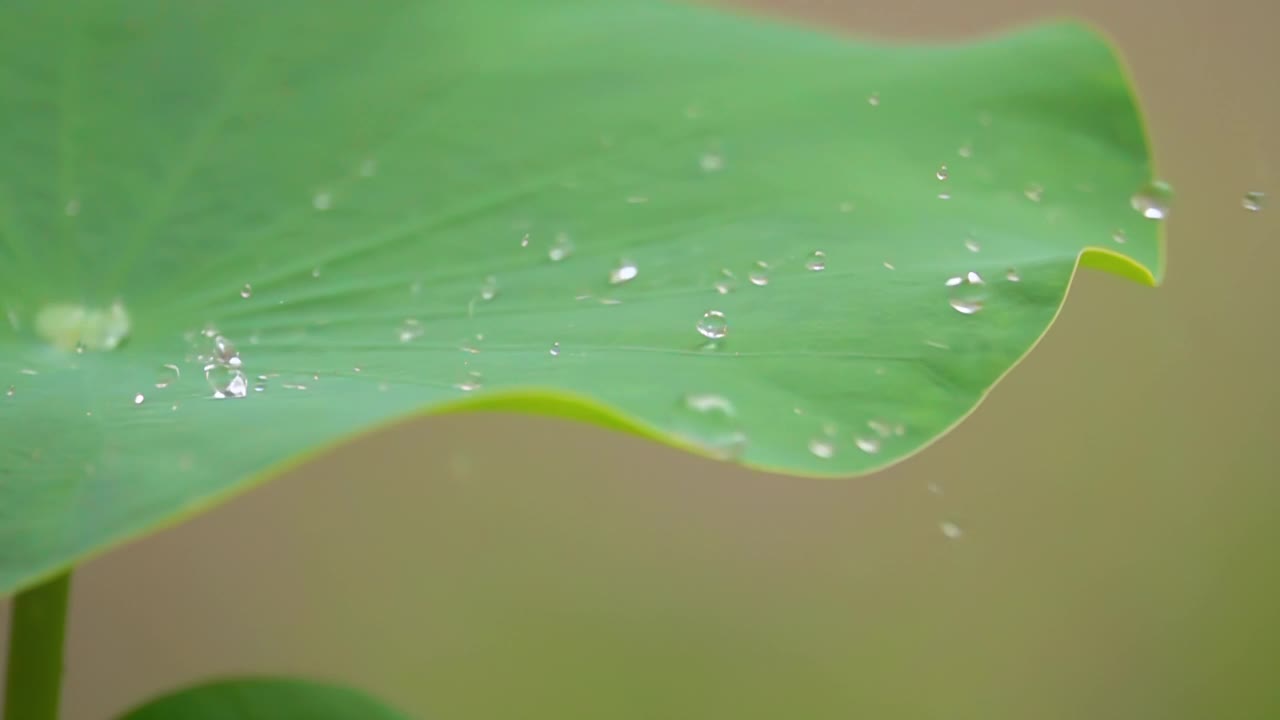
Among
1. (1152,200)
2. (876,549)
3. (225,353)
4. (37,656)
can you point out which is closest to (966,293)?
(1152,200)

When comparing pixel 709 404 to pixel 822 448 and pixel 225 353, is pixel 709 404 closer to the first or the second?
pixel 822 448

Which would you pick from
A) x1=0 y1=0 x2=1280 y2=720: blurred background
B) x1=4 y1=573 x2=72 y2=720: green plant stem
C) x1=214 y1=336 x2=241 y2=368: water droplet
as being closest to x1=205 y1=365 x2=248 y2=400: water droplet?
x1=214 y1=336 x2=241 y2=368: water droplet

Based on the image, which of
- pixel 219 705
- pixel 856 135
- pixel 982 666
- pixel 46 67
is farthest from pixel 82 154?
pixel 982 666

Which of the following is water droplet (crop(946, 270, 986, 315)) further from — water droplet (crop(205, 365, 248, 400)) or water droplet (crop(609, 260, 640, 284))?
water droplet (crop(205, 365, 248, 400))

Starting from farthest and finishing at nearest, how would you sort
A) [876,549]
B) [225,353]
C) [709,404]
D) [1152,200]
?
Answer: 1. [876,549]
2. [1152,200]
3. [225,353]
4. [709,404]

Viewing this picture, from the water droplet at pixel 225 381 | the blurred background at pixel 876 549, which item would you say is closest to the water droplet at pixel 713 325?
the water droplet at pixel 225 381
